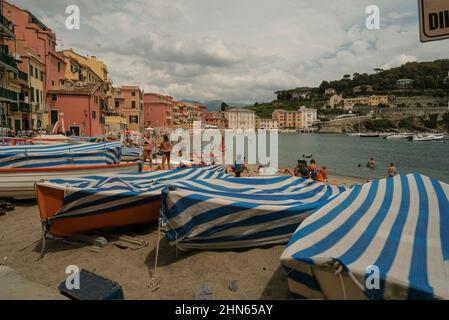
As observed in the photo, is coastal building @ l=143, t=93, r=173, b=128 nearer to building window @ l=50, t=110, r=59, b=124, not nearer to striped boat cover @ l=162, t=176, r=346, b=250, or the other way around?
building window @ l=50, t=110, r=59, b=124

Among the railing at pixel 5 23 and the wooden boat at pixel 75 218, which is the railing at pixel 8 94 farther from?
the wooden boat at pixel 75 218

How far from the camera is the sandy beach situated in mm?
5199

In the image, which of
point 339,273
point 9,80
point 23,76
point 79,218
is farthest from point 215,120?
point 339,273

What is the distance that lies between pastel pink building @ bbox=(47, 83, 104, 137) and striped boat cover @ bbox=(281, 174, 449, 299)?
40.6m

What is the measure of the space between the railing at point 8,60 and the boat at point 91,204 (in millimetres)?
28038

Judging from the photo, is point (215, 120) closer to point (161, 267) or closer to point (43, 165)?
point (43, 165)

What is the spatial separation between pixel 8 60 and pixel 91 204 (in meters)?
29.9

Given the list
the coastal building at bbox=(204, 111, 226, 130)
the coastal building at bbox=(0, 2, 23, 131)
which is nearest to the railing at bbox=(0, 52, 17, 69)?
the coastal building at bbox=(0, 2, 23, 131)

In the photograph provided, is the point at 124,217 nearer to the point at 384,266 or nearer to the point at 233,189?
the point at 233,189

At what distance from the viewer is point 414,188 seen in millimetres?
5617

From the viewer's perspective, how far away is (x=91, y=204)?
6938 mm

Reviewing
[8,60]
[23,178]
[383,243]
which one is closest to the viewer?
[383,243]

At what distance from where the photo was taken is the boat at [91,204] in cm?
688
